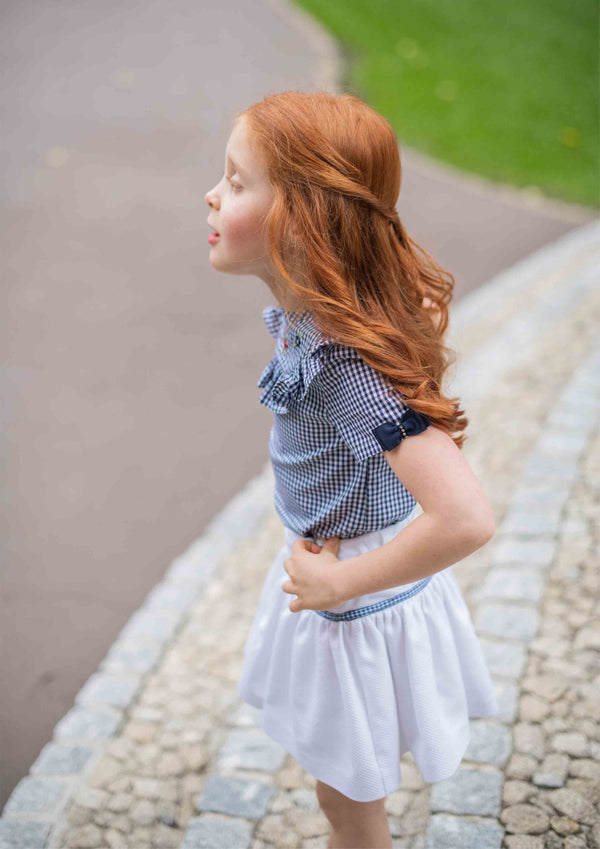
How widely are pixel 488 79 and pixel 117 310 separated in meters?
8.07

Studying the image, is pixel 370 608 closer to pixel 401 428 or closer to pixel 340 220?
pixel 401 428

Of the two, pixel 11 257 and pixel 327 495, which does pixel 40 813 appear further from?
pixel 11 257

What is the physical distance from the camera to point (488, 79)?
12.0 metres

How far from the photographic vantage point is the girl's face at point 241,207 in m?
1.67

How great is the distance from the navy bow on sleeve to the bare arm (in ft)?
0.04

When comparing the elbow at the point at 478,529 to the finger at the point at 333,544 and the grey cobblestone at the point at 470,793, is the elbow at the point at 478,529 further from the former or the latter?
the grey cobblestone at the point at 470,793

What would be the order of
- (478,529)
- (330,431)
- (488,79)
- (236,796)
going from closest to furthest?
(478,529), (330,431), (236,796), (488,79)

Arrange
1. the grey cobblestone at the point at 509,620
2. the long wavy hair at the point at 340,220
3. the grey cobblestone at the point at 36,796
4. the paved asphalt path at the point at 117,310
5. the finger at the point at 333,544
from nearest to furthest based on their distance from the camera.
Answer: the long wavy hair at the point at 340,220 < the finger at the point at 333,544 < the grey cobblestone at the point at 36,796 < the grey cobblestone at the point at 509,620 < the paved asphalt path at the point at 117,310

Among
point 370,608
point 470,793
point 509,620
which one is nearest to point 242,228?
point 370,608

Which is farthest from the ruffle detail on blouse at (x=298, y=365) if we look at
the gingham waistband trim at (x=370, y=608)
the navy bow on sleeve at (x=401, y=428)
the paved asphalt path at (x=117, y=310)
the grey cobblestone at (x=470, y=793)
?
the paved asphalt path at (x=117, y=310)

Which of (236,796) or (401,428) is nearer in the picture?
(401,428)

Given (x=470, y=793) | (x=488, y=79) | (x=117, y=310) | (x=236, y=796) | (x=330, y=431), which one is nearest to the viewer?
(x=330, y=431)

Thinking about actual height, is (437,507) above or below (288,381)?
below

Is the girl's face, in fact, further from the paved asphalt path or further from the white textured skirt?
the paved asphalt path
